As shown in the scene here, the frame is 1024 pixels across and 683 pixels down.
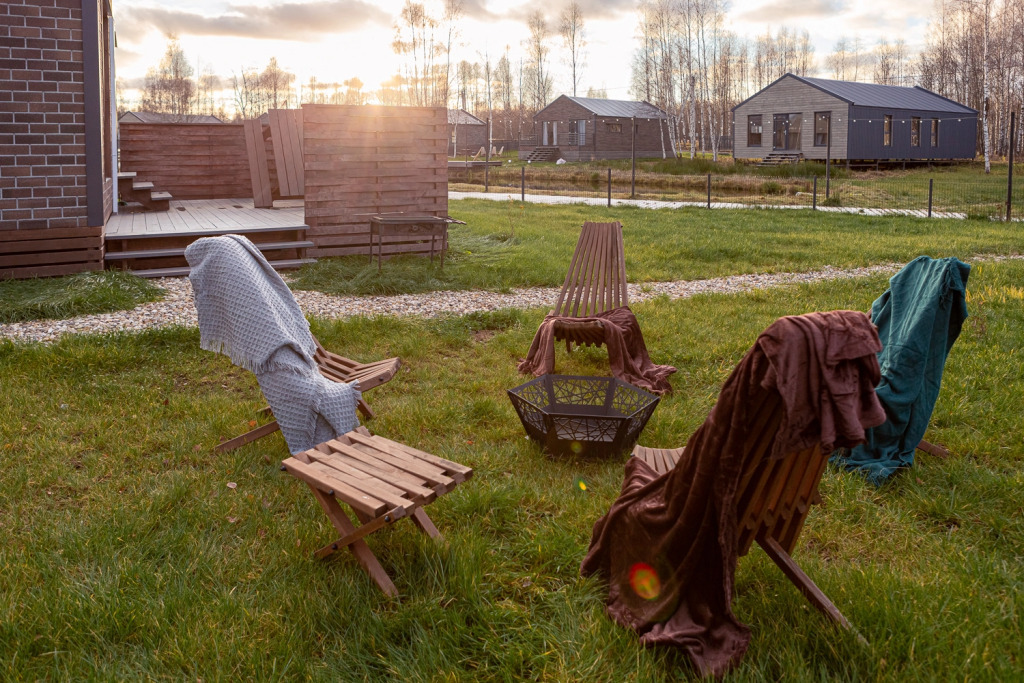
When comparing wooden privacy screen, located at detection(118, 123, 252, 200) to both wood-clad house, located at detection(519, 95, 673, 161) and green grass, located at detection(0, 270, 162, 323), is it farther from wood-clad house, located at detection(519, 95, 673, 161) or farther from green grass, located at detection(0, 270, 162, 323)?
wood-clad house, located at detection(519, 95, 673, 161)

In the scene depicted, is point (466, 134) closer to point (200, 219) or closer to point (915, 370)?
point (200, 219)

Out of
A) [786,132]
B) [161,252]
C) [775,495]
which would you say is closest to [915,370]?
[775,495]

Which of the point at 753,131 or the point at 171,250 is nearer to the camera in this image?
the point at 171,250

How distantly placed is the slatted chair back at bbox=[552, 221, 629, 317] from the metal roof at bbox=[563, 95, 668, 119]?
45384 millimetres

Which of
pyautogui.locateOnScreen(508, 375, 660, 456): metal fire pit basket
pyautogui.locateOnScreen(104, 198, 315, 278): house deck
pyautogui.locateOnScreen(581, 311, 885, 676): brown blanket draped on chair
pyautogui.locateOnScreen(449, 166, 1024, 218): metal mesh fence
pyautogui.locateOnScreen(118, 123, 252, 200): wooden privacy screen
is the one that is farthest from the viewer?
pyautogui.locateOnScreen(449, 166, 1024, 218): metal mesh fence

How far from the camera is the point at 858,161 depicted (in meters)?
36.6

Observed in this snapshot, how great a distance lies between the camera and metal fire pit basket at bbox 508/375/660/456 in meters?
4.03

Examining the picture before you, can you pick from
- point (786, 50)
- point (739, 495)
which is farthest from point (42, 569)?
point (786, 50)

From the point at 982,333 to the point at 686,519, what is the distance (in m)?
5.13

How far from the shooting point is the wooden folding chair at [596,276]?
20.2ft

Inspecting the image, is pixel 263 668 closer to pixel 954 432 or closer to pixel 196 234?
pixel 954 432

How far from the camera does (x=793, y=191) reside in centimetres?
2538

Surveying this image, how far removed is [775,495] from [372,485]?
137 cm

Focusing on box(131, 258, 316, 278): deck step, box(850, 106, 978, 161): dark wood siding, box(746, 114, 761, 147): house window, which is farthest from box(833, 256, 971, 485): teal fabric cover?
box(746, 114, 761, 147): house window
